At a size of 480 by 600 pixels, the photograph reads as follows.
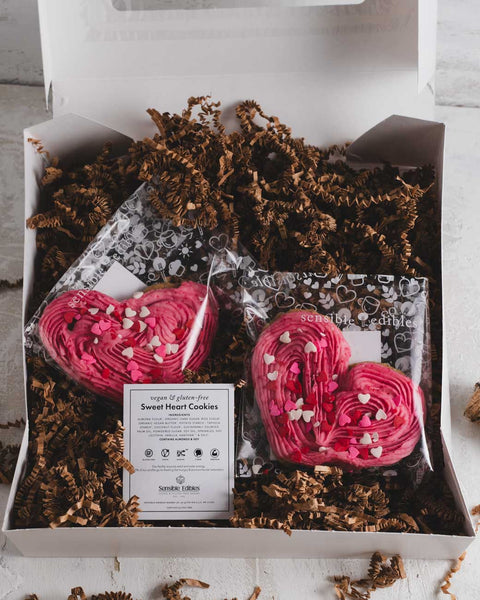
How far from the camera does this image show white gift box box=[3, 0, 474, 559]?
1.26 metres

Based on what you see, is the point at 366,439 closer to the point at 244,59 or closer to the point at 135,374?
the point at 135,374

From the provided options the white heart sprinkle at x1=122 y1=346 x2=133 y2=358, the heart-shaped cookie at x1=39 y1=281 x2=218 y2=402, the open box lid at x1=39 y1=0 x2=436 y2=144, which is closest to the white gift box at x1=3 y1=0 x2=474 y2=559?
the open box lid at x1=39 y1=0 x2=436 y2=144

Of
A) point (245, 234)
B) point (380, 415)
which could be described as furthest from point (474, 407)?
point (245, 234)

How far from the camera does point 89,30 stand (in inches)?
50.4

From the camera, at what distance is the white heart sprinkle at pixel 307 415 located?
110cm

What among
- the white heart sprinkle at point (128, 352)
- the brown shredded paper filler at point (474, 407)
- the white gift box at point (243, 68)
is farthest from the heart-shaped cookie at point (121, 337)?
the brown shredded paper filler at point (474, 407)

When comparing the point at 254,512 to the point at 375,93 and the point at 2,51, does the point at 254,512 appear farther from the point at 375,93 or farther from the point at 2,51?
the point at 2,51

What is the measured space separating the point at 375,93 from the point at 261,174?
0.27 metres

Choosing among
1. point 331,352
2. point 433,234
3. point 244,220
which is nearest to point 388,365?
point 331,352

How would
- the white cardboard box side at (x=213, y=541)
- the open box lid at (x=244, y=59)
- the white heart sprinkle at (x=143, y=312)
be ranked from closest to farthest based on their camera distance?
1. the white cardboard box side at (x=213, y=541)
2. the white heart sprinkle at (x=143, y=312)
3. the open box lid at (x=244, y=59)

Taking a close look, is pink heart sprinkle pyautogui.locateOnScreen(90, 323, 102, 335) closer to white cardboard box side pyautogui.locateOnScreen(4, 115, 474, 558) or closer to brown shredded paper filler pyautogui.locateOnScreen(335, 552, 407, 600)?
white cardboard box side pyautogui.locateOnScreen(4, 115, 474, 558)

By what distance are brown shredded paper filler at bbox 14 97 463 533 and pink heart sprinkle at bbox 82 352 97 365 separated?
0.08 m

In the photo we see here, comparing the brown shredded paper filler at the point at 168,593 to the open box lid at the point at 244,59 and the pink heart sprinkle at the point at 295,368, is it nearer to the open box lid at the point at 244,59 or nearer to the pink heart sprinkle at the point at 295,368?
the pink heart sprinkle at the point at 295,368

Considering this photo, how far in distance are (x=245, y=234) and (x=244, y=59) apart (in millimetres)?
337
